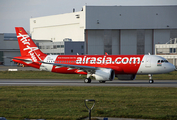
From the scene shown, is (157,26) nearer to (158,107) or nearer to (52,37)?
(52,37)

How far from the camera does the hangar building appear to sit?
93.9m

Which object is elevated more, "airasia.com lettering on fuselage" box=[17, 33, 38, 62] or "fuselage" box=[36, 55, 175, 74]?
"airasia.com lettering on fuselage" box=[17, 33, 38, 62]

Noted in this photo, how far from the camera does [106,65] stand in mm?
39250

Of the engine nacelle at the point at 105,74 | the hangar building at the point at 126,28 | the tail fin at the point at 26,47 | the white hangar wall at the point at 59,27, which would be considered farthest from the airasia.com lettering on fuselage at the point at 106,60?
the white hangar wall at the point at 59,27

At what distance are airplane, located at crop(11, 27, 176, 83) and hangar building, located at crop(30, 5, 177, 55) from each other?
53.8m

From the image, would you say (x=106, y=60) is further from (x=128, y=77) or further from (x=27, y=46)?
(x=27, y=46)

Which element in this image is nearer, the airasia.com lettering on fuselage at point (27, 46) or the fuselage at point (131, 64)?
the fuselage at point (131, 64)

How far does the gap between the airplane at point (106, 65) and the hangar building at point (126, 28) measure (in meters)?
53.8

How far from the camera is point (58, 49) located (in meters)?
97.9

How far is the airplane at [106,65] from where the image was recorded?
37.8m

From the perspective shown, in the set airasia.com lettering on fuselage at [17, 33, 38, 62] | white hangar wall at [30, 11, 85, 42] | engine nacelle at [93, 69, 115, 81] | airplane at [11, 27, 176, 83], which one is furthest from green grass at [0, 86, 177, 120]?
white hangar wall at [30, 11, 85, 42]

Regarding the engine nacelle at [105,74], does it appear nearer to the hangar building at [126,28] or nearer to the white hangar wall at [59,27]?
the hangar building at [126,28]

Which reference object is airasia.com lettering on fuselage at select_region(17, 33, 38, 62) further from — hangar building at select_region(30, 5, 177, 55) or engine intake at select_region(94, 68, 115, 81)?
hangar building at select_region(30, 5, 177, 55)

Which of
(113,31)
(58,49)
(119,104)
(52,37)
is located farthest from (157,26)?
(119,104)
